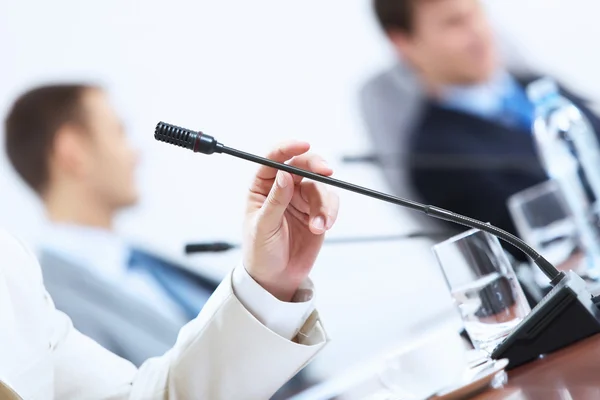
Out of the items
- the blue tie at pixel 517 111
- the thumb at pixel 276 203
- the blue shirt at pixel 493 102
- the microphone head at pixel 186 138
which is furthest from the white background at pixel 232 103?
the microphone head at pixel 186 138

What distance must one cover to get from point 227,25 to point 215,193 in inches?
22.7

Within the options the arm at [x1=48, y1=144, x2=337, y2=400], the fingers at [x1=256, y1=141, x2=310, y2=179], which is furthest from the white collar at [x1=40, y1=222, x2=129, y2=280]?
the fingers at [x1=256, y1=141, x2=310, y2=179]

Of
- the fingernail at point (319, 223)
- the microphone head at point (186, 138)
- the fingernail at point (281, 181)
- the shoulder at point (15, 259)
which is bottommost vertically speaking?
the fingernail at point (319, 223)

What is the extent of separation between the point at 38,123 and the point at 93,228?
339 mm

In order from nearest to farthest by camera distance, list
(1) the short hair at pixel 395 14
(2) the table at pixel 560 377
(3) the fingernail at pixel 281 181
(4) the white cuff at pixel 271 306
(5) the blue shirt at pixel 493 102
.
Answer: (2) the table at pixel 560 377, (3) the fingernail at pixel 281 181, (4) the white cuff at pixel 271 306, (1) the short hair at pixel 395 14, (5) the blue shirt at pixel 493 102

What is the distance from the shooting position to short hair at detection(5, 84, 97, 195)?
2.01m

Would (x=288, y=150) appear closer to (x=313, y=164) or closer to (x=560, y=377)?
(x=313, y=164)

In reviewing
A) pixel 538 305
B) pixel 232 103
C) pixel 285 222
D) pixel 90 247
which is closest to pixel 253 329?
pixel 285 222

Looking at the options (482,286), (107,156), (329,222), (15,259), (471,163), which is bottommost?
(471,163)

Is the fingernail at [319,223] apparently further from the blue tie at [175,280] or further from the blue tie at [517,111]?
the blue tie at [517,111]

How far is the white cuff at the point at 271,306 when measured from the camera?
3.35 feet

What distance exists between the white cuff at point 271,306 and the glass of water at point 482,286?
21 cm

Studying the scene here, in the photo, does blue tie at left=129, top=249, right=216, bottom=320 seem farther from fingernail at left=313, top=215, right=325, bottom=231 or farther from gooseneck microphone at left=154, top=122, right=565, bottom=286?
gooseneck microphone at left=154, top=122, right=565, bottom=286

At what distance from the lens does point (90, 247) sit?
204 cm
